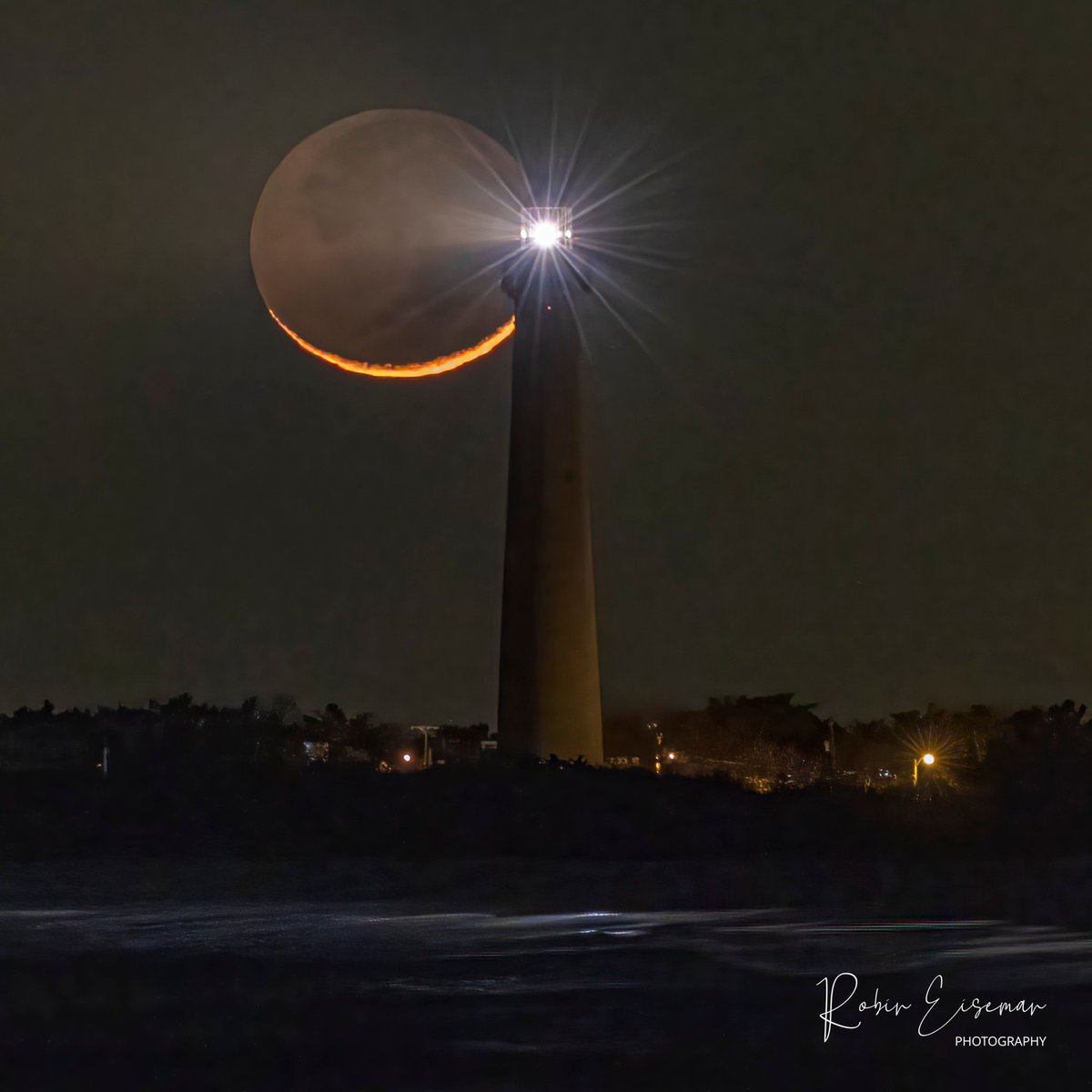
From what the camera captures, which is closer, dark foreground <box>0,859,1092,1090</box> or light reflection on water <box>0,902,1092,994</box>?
dark foreground <box>0,859,1092,1090</box>

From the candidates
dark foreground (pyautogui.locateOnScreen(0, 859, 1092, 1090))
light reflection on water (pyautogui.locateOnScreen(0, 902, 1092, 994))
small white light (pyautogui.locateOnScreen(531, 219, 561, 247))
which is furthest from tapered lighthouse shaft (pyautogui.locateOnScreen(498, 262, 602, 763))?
light reflection on water (pyautogui.locateOnScreen(0, 902, 1092, 994))

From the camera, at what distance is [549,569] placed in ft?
163

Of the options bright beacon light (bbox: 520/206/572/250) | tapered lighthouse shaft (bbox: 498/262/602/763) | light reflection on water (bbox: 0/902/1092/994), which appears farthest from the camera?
bright beacon light (bbox: 520/206/572/250)

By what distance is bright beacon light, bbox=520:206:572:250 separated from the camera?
2096 inches

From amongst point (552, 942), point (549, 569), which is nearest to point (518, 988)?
point (552, 942)

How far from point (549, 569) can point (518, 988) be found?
34.1 metres

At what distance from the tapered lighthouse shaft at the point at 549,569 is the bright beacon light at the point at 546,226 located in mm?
2452

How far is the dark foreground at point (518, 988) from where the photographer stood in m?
11.8

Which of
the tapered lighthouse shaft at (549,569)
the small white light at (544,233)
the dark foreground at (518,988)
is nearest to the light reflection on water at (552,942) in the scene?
the dark foreground at (518,988)

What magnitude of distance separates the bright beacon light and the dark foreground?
95.6ft

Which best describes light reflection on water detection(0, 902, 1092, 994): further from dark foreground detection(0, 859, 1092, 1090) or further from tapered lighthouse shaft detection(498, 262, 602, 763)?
tapered lighthouse shaft detection(498, 262, 602, 763)

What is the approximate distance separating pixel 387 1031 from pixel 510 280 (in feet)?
139

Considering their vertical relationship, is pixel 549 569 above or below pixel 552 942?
above

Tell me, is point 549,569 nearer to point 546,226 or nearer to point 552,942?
point 546,226
